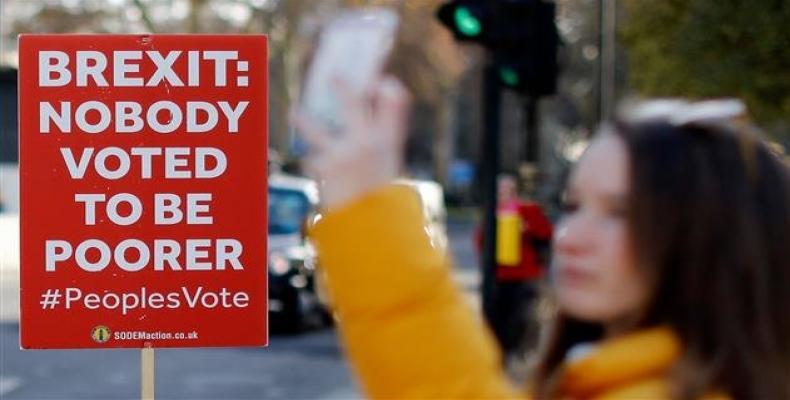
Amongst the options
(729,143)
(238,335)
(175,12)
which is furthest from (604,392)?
(175,12)

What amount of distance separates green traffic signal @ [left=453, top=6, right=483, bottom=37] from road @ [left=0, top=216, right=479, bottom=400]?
4.93 metres

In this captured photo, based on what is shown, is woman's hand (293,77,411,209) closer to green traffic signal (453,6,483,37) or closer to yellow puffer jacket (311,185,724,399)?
yellow puffer jacket (311,185,724,399)

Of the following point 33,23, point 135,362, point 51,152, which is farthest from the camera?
point 33,23

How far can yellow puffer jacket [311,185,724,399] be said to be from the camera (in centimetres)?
206

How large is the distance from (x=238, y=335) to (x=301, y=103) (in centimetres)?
379

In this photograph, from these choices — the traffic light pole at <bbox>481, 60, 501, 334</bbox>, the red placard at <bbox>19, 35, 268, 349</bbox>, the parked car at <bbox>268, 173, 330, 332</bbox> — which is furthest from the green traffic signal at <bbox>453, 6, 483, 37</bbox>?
the parked car at <bbox>268, 173, 330, 332</bbox>

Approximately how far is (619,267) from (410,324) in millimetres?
241

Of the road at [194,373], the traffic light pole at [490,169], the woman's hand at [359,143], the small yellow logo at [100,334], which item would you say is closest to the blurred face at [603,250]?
the woman's hand at [359,143]

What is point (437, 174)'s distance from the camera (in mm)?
87812

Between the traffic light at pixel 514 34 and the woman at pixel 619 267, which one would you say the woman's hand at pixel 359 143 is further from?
the traffic light at pixel 514 34

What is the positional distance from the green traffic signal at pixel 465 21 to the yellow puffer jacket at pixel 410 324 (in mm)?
8678

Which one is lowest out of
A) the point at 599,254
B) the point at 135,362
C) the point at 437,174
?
the point at 437,174

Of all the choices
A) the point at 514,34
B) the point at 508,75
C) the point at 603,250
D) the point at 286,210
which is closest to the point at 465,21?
the point at 514,34

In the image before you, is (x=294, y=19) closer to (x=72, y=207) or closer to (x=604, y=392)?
(x=72, y=207)
